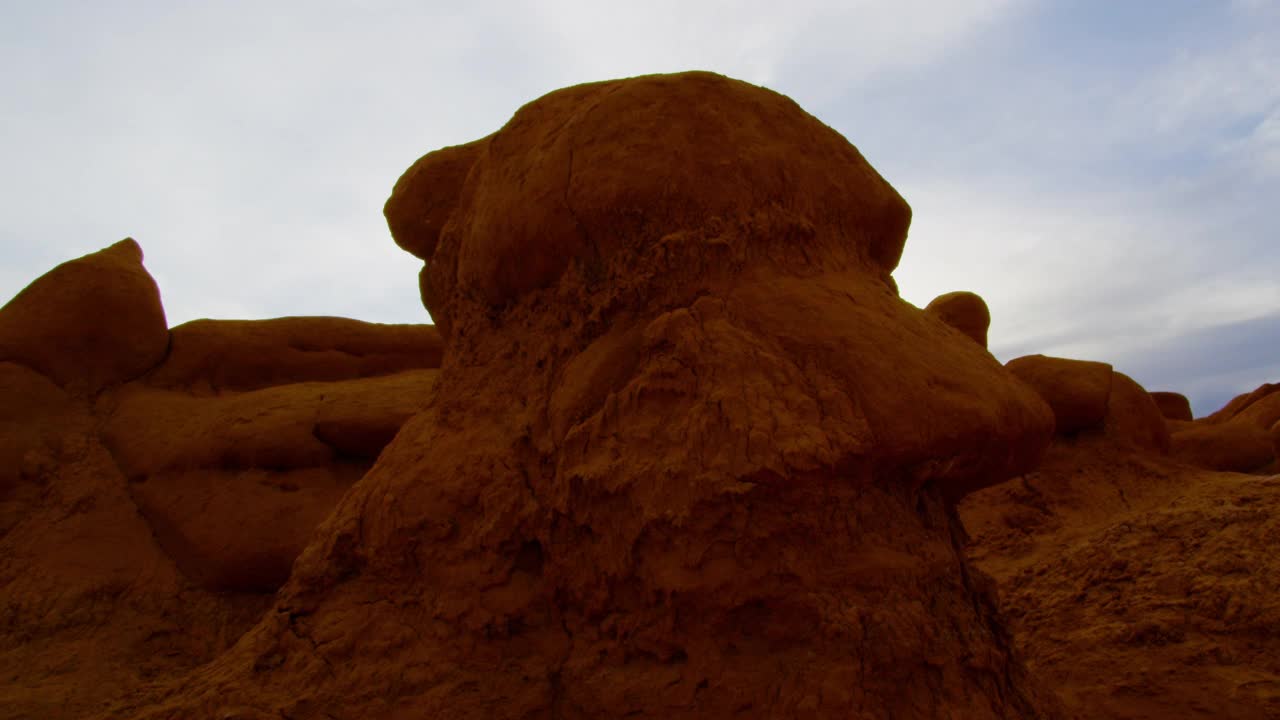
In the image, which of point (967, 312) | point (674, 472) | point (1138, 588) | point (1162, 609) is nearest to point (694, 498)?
point (674, 472)

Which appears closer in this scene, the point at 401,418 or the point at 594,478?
the point at 594,478

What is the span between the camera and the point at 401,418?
5324 millimetres

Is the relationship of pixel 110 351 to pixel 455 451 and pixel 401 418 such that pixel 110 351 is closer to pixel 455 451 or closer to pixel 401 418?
pixel 401 418

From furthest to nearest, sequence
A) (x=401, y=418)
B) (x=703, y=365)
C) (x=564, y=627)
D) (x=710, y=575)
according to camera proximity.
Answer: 1. (x=401, y=418)
2. (x=564, y=627)
3. (x=703, y=365)
4. (x=710, y=575)

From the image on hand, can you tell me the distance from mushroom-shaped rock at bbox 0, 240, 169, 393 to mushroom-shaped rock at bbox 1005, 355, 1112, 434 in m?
6.65

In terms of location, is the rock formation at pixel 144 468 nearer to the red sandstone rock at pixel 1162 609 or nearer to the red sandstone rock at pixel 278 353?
the red sandstone rock at pixel 278 353

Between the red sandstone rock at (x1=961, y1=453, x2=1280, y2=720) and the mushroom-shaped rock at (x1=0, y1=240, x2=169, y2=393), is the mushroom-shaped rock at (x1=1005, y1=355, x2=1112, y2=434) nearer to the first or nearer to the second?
the red sandstone rock at (x1=961, y1=453, x2=1280, y2=720)

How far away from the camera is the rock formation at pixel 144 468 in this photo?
4.49 m

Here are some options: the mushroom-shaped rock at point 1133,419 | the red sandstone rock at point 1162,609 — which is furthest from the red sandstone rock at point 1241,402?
the red sandstone rock at point 1162,609

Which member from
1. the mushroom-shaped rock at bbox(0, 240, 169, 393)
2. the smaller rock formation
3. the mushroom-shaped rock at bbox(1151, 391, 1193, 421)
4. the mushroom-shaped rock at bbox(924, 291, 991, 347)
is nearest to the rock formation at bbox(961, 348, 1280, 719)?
the mushroom-shaped rock at bbox(924, 291, 991, 347)

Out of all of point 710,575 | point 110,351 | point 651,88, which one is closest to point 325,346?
point 110,351

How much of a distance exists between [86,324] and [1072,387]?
7430mm

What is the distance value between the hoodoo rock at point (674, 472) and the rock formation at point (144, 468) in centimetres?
248

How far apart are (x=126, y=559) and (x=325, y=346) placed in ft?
6.97
